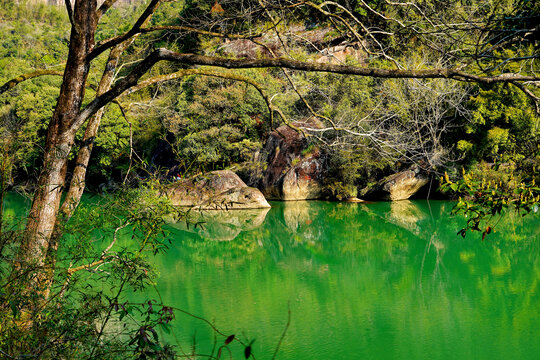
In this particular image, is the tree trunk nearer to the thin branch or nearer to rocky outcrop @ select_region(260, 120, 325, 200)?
the thin branch

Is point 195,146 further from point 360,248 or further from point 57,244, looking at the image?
point 57,244

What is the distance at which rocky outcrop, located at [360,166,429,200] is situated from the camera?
1661 cm

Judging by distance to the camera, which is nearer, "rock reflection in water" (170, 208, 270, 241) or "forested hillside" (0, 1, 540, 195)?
"rock reflection in water" (170, 208, 270, 241)

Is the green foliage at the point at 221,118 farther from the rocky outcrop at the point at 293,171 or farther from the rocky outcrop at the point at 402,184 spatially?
the rocky outcrop at the point at 402,184

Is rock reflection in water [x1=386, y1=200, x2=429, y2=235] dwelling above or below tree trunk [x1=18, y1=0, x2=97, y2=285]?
below

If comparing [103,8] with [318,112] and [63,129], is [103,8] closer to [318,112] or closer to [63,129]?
[63,129]

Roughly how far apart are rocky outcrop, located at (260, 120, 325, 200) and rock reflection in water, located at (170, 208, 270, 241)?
1905 mm

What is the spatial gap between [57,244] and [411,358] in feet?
11.8

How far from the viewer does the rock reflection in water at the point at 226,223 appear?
39.9ft

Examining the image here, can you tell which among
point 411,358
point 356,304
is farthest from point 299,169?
point 411,358

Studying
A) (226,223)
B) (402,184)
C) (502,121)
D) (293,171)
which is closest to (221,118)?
(293,171)

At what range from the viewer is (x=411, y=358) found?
5.19 metres

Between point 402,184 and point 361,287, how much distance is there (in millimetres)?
9447

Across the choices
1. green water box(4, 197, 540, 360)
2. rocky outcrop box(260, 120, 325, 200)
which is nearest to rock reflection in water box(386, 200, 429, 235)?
green water box(4, 197, 540, 360)
